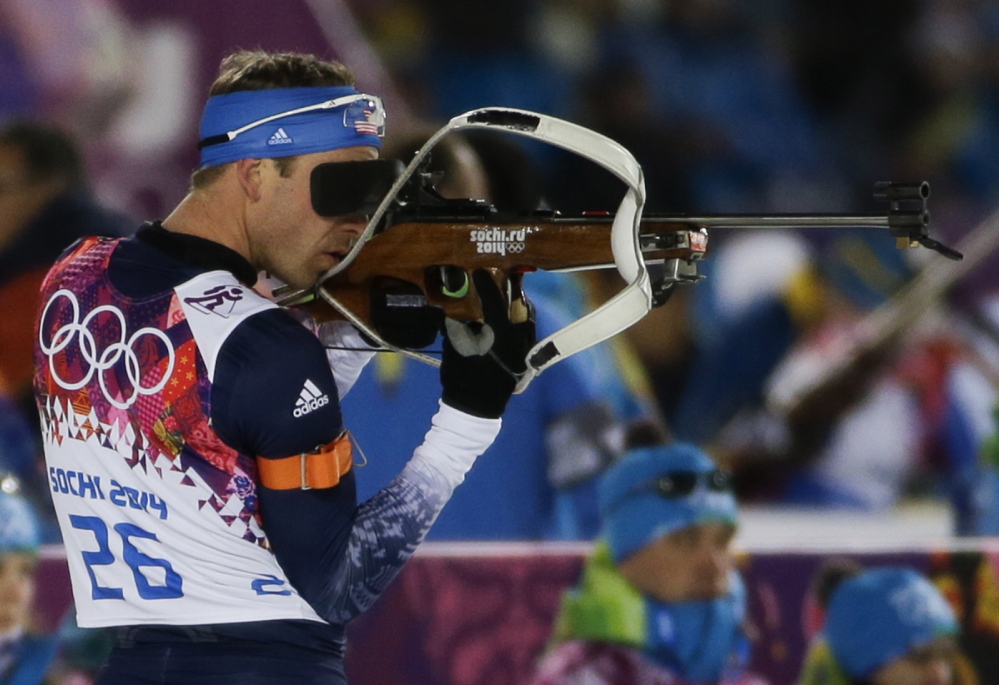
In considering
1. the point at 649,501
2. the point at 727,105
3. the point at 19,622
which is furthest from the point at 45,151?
the point at 727,105

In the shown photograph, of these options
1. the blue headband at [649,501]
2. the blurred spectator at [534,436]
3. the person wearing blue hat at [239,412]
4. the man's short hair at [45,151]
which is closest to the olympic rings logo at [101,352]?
the person wearing blue hat at [239,412]

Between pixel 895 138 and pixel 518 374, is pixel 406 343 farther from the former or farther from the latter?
pixel 895 138

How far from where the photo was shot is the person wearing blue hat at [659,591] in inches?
126

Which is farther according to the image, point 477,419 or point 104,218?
point 104,218

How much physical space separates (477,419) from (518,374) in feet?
0.27

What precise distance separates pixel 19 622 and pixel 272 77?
5.58 ft

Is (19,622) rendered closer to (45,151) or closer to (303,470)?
(45,151)

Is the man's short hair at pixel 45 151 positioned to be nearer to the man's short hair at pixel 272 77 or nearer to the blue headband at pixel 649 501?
the blue headband at pixel 649 501

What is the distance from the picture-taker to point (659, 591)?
3324mm

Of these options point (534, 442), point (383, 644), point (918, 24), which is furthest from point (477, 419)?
point (918, 24)

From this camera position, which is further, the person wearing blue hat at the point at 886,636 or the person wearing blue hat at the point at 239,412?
the person wearing blue hat at the point at 886,636

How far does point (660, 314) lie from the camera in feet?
17.1

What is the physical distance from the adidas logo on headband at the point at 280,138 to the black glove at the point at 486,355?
0.98 feet

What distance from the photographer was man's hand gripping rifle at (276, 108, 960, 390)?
1.71m
